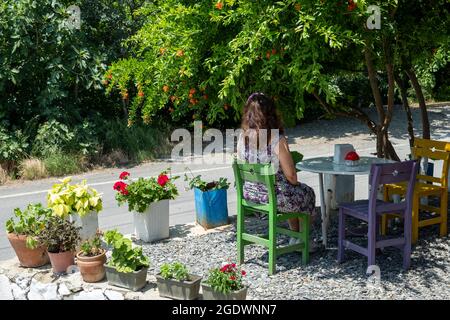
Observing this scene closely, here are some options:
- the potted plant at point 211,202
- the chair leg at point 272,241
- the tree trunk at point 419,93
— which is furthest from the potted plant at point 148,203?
the tree trunk at point 419,93

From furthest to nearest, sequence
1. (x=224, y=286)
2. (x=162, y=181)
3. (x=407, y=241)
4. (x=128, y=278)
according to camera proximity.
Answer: (x=162, y=181)
(x=407, y=241)
(x=128, y=278)
(x=224, y=286)

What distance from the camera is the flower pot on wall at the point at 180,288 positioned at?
4.26 metres

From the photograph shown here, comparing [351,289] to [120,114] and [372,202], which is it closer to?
[372,202]

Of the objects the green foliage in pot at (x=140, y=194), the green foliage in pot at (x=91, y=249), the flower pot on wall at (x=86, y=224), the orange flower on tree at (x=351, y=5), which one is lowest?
the green foliage in pot at (x=91, y=249)

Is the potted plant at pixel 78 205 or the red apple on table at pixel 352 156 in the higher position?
the red apple on table at pixel 352 156

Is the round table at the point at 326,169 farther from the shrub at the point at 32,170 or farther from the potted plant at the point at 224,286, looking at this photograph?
the shrub at the point at 32,170

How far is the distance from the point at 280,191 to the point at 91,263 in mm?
1650

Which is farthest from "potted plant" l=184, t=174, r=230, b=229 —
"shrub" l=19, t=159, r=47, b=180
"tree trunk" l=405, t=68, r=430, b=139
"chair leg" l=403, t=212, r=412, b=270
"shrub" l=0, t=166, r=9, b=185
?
"shrub" l=0, t=166, r=9, b=185

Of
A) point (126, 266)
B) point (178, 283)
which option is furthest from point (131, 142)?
point (178, 283)

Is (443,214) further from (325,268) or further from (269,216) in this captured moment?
(269,216)

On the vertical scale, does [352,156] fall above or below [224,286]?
above

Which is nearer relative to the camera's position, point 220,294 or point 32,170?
point 220,294

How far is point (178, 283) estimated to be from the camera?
4.27 meters

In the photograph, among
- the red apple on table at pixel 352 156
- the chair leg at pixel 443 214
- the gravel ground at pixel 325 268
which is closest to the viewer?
the gravel ground at pixel 325 268
